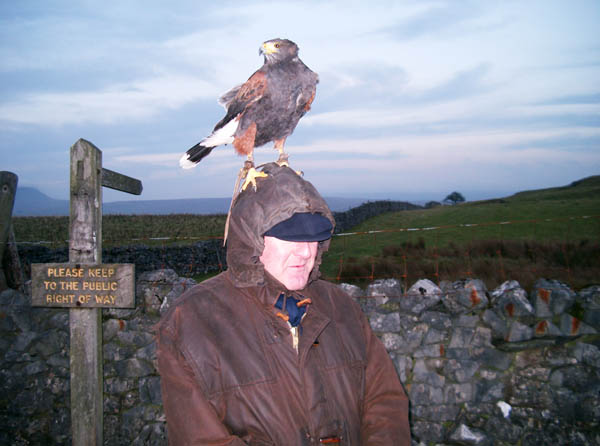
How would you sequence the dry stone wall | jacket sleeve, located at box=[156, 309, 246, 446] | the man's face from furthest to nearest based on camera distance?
1. the dry stone wall
2. the man's face
3. jacket sleeve, located at box=[156, 309, 246, 446]

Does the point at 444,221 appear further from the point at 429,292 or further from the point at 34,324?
the point at 34,324

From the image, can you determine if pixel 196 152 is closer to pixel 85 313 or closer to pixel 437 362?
pixel 85 313

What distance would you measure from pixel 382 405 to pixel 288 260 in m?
0.92

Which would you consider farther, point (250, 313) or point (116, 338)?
point (116, 338)

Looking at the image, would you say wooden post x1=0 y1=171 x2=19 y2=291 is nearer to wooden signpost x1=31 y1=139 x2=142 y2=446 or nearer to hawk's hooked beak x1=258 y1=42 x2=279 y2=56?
wooden signpost x1=31 y1=139 x2=142 y2=446

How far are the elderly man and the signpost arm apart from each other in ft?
7.09

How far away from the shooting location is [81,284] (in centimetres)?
376

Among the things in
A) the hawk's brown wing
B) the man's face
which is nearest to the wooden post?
the hawk's brown wing

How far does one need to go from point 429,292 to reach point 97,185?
4.14 m

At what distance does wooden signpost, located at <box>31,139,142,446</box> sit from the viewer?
375cm

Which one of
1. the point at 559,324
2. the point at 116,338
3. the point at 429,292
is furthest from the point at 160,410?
the point at 559,324

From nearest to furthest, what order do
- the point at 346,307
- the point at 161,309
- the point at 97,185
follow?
the point at 346,307 → the point at 97,185 → the point at 161,309

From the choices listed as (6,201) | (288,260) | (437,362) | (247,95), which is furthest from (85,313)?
(437,362)

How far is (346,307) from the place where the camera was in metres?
2.38
